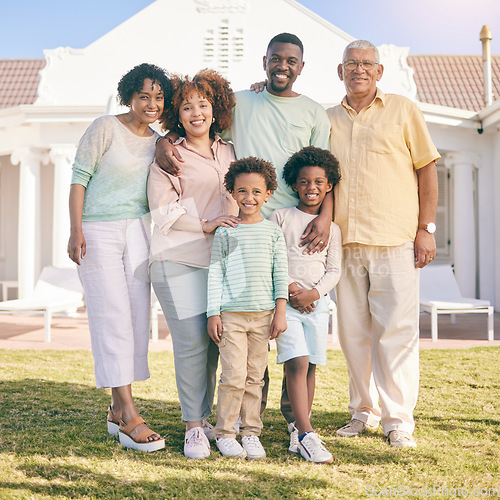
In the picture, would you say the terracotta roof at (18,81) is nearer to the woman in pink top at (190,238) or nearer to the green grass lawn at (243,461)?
the green grass lawn at (243,461)

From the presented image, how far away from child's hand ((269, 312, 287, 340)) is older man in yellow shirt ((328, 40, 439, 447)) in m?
0.59

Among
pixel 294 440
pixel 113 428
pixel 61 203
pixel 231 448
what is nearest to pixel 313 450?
pixel 294 440

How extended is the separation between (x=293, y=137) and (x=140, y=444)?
1.87 metres

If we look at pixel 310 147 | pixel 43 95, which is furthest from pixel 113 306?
pixel 43 95

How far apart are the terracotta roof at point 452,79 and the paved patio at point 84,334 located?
506cm

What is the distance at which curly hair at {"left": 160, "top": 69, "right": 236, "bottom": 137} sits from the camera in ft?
10.7

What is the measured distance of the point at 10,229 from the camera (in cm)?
1263

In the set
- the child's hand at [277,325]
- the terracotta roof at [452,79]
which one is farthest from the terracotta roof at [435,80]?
the child's hand at [277,325]

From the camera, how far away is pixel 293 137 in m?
3.37

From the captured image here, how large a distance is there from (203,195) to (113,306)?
2.57 feet

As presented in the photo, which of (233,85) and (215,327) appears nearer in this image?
(215,327)

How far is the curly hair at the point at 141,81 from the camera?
10.8ft

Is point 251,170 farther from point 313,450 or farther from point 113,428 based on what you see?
point 113,428

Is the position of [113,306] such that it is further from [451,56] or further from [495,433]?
[451,56]
